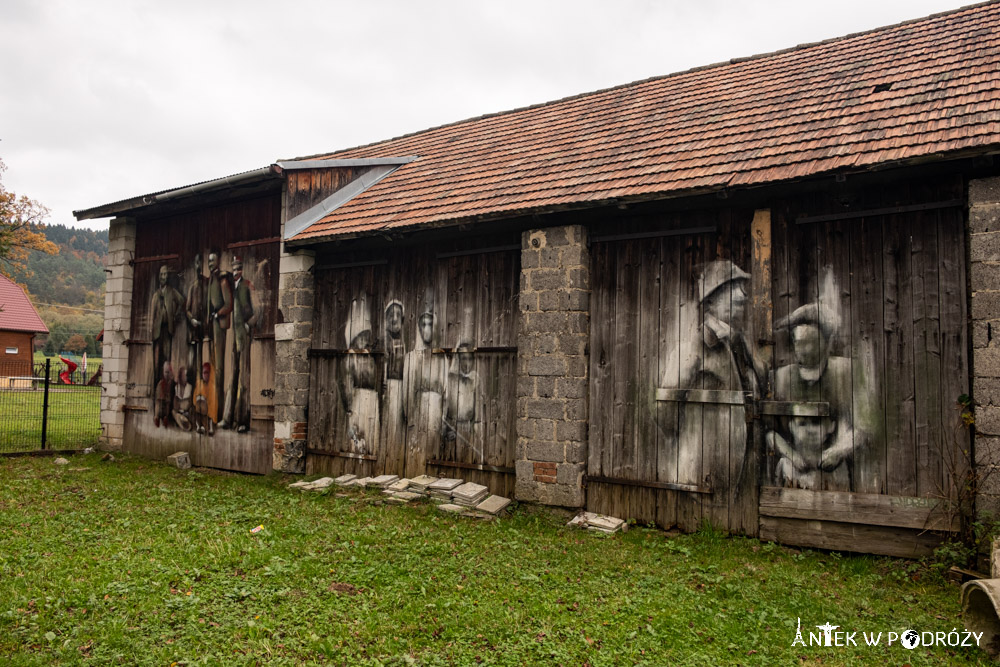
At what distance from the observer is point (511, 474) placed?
7.48 metres

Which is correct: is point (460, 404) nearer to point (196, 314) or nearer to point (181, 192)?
point (196, 314)

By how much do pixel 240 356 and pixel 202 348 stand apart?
37.7 inches

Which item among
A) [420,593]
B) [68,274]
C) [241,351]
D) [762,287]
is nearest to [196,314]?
[241,351]

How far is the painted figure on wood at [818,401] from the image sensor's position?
573cm

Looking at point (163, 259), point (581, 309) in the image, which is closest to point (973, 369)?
point (581, 309)

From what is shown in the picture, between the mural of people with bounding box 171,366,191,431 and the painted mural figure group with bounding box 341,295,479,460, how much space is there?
11.0 ft

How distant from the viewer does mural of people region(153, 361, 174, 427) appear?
35.3ft

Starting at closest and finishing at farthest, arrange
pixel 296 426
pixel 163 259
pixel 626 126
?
pixel 626 126 < pixel 296 426 < pixel 163 259

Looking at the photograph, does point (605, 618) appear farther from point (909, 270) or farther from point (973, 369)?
point (909, 270)

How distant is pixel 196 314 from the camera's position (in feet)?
34.6

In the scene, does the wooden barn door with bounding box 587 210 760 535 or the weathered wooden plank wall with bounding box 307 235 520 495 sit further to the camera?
the weathered wooden plank wall with bounding box 307 235 520 495

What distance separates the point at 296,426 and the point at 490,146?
16.2 ft

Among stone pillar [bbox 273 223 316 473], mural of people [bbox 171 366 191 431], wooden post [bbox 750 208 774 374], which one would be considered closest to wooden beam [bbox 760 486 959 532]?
wooden post [bbox 750 208 774 374]

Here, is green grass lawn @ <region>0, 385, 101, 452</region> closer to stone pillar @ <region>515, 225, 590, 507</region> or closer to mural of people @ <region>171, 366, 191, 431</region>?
mural of people @ <region>171, 366, 191, 431</region>
